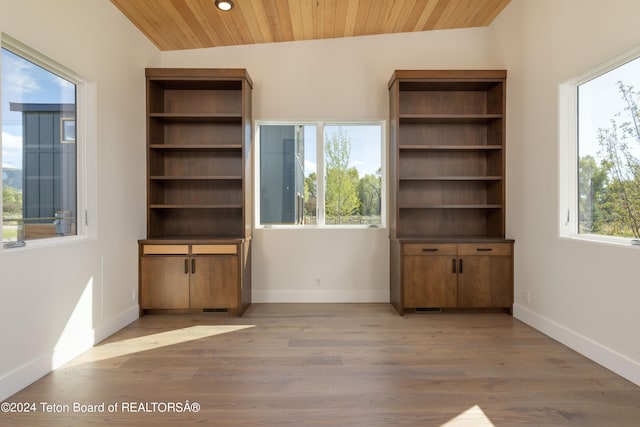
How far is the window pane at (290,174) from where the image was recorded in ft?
15.2

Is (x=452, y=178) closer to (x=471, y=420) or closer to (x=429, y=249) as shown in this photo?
(x=429, y=249)

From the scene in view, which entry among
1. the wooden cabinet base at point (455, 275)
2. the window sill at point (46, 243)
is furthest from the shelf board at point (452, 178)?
the window sill at point (46, 243)

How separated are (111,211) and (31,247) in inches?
39.8

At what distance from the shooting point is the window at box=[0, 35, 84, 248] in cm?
238

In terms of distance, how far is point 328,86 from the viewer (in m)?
4.50

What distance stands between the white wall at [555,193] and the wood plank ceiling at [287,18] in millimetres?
571

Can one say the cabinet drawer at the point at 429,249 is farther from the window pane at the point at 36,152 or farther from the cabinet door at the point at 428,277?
the window pane at the point at 36,152

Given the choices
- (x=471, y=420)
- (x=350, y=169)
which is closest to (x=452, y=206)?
(x=350, y=169)

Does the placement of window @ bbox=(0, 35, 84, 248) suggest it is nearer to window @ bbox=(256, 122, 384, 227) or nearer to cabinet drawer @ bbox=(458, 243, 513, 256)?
window @ bbox=(256, 122, 384, 227)

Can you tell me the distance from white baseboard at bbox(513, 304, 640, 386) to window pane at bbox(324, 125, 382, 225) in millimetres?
2006

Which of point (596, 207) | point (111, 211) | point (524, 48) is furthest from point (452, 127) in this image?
point (111, 211)

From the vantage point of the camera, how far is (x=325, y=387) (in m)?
2.37

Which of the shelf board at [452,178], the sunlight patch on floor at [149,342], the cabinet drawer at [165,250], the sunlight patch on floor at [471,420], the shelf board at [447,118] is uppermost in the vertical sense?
the shelf board at [447,118]

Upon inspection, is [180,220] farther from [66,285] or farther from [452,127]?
[452,127]
